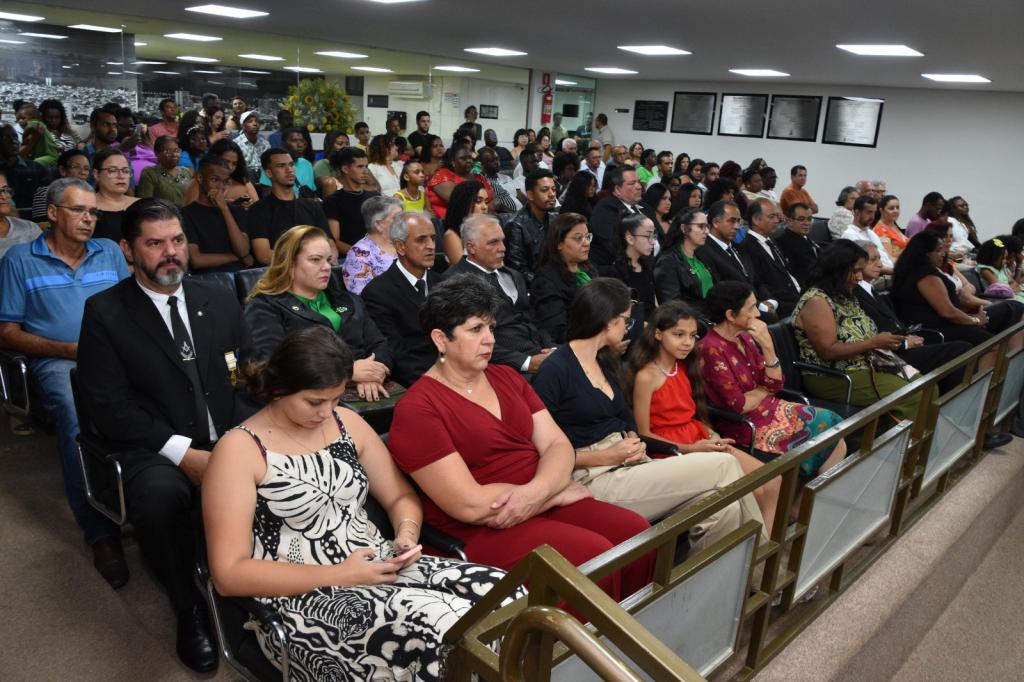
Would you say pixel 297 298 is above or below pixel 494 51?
below

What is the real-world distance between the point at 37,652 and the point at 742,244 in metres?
4.89

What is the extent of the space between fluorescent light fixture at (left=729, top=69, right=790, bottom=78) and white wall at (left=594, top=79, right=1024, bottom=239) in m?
1.51

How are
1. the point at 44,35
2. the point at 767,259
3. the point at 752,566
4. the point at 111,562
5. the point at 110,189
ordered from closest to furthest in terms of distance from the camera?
the point at 752,566 < the point at 111,562 < the point at 110,189 < the point at 767,259 < the point at 44,35

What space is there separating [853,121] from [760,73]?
255cm

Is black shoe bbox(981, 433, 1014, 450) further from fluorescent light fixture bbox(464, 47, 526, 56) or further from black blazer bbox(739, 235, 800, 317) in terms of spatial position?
fluorescent light fixture bbox(464, 47, 526, 56)

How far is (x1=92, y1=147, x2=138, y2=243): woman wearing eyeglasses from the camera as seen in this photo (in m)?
4.17

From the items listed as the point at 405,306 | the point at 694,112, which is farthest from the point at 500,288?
the point at 694,112

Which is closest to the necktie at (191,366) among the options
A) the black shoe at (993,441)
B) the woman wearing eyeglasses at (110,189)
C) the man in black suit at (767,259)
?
the woman wearing eyeglasses at (110,189)

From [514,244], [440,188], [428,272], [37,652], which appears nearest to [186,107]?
[440,188]

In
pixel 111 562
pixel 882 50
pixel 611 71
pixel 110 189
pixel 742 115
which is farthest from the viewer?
pixel 742 115

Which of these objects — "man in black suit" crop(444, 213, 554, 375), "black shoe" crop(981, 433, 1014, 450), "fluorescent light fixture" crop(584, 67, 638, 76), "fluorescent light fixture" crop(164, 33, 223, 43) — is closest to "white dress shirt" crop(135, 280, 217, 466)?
"man in black suit" crop(444, 213, 554, 375)

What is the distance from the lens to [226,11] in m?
7.79

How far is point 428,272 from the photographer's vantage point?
3.86 m

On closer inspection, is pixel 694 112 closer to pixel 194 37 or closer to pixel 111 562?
pixel 194 37
